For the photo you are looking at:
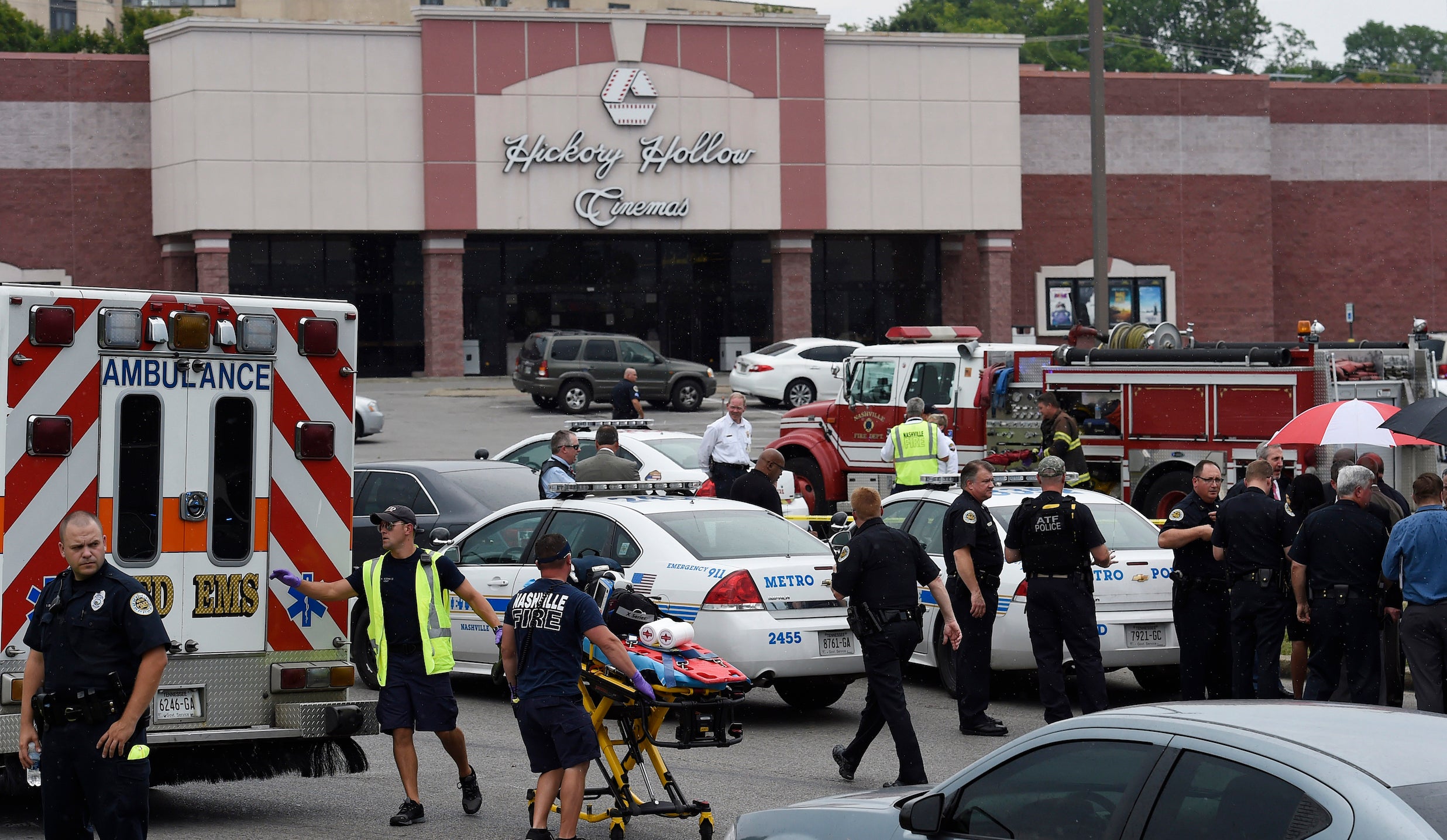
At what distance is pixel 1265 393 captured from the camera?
17.6 metres

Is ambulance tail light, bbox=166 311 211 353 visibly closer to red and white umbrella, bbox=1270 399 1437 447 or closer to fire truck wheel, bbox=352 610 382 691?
fire truck wheel, bbox=352 610 382 691

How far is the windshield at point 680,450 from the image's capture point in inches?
726

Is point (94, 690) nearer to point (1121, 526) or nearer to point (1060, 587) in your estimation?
point (1060, 587)

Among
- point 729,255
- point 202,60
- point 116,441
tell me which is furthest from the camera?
point 729,255

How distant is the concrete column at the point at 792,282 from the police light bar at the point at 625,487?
33.7 metres

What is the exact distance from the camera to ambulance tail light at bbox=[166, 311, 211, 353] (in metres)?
8.27

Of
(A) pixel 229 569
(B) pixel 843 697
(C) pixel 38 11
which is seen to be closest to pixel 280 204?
(B) pixel 843 697

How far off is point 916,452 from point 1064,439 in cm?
183

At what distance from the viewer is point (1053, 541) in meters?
10.5

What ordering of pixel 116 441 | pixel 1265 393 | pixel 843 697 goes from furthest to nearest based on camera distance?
pixel 1265 393
pixel 843 697
pixel 116 441

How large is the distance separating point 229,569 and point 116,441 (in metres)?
0.83

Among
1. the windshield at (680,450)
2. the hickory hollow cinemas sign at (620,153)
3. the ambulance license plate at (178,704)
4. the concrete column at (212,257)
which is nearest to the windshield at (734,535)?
the ambulance license plate at (178,704)

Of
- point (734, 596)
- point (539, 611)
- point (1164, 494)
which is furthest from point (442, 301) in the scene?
point (539, 611)

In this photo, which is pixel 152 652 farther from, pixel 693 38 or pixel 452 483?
pixel 693 38
